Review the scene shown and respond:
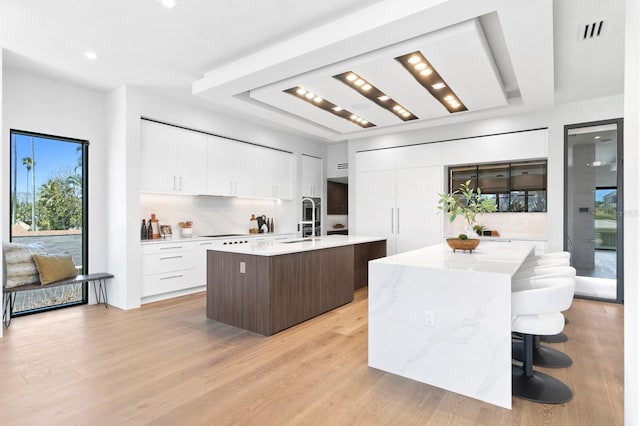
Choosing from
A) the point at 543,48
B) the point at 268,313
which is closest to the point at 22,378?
the point at 268,313

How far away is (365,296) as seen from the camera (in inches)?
200

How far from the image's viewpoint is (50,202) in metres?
4.43

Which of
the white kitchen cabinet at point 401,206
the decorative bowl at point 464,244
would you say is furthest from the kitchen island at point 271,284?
the white kitchen cabinet at point 401,206

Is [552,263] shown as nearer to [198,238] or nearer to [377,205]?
[377,205]

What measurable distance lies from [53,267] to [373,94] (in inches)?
172

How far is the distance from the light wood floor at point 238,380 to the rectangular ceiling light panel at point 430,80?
2723 millimetres

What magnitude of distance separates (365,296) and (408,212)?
199cm

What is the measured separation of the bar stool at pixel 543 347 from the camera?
260cm

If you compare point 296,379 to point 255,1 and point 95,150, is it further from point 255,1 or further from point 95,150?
point 95,150

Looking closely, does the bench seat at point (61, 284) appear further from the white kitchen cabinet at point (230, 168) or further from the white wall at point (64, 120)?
the white kitchen cabinet at point (230, 168)

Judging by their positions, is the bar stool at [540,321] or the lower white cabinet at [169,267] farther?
the lower white cabinet at [169,267]

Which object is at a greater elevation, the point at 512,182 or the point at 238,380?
the point at 512,182

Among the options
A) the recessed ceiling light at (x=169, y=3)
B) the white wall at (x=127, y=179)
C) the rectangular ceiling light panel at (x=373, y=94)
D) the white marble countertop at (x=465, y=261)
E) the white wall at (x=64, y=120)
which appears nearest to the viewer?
the white marble countertop at (x=465, y=261)

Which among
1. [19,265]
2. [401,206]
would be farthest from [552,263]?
[19,265]
